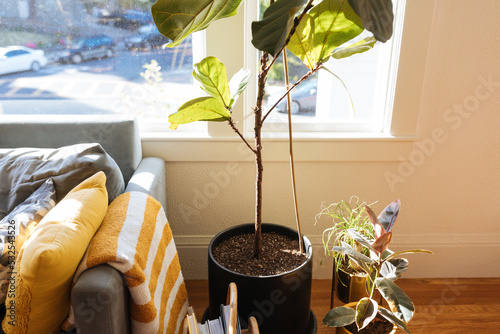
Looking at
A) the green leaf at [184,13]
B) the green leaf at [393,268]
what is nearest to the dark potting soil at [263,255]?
the green leaf at [393,268]

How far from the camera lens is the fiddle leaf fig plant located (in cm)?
85

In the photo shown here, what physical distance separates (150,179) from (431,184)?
132 cm

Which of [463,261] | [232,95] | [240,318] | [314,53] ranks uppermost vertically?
[314,53]

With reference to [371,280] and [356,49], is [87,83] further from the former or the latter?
[371,280]

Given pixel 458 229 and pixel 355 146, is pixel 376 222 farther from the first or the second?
pixel 458 229

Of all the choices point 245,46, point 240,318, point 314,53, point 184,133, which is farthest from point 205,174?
point 314,53

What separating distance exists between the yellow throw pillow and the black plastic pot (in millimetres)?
471

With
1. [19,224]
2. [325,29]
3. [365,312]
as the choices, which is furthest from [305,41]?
[19,224]

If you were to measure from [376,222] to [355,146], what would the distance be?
579 millimetres

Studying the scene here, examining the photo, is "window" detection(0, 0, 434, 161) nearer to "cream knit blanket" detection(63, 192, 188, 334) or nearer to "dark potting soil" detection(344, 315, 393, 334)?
"cream knit blanket" detection(63, 192, 188, 334)

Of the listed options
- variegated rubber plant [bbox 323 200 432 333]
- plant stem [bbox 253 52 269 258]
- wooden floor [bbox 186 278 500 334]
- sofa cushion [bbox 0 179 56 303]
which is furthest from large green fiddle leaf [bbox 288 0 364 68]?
wooden floor [bbox 186 278 500 334]

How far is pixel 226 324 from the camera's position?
1.20m

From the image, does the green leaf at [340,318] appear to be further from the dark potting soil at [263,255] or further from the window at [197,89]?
the window at [197,89]

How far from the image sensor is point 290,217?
1986 mm
